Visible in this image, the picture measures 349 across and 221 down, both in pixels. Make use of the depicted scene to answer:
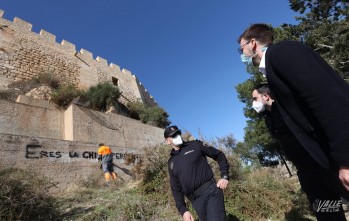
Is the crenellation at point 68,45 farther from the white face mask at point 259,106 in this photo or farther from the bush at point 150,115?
the white face mask at point 259,106

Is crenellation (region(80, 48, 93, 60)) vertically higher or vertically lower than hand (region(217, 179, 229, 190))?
higher

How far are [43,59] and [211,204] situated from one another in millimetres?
17759

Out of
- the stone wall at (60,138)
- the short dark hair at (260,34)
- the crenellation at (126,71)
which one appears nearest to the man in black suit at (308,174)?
the short dark hair at (260,34)

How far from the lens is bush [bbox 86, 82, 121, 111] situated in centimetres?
1658

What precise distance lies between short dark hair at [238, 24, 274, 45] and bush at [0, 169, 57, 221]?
4500 millimetres

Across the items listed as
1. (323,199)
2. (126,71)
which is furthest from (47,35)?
(323,199)

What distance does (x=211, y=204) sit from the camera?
3.39m

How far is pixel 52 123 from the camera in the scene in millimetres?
11656

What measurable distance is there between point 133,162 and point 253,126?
14.9 m

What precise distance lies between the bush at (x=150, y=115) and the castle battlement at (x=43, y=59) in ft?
13.7

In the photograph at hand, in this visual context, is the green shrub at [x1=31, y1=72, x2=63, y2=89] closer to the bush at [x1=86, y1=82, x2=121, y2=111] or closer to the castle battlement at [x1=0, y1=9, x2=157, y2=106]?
the castle battlement at [x1=0, y1=9, x2=157, y2=106]

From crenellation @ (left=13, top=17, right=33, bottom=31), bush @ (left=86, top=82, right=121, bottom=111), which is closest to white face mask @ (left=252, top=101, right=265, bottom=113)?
bush @ (left=86, top=82, right=121, bottom=111)

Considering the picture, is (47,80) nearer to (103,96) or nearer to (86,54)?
(103,96)

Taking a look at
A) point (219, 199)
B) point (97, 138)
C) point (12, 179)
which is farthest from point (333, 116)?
point (97, 138)
